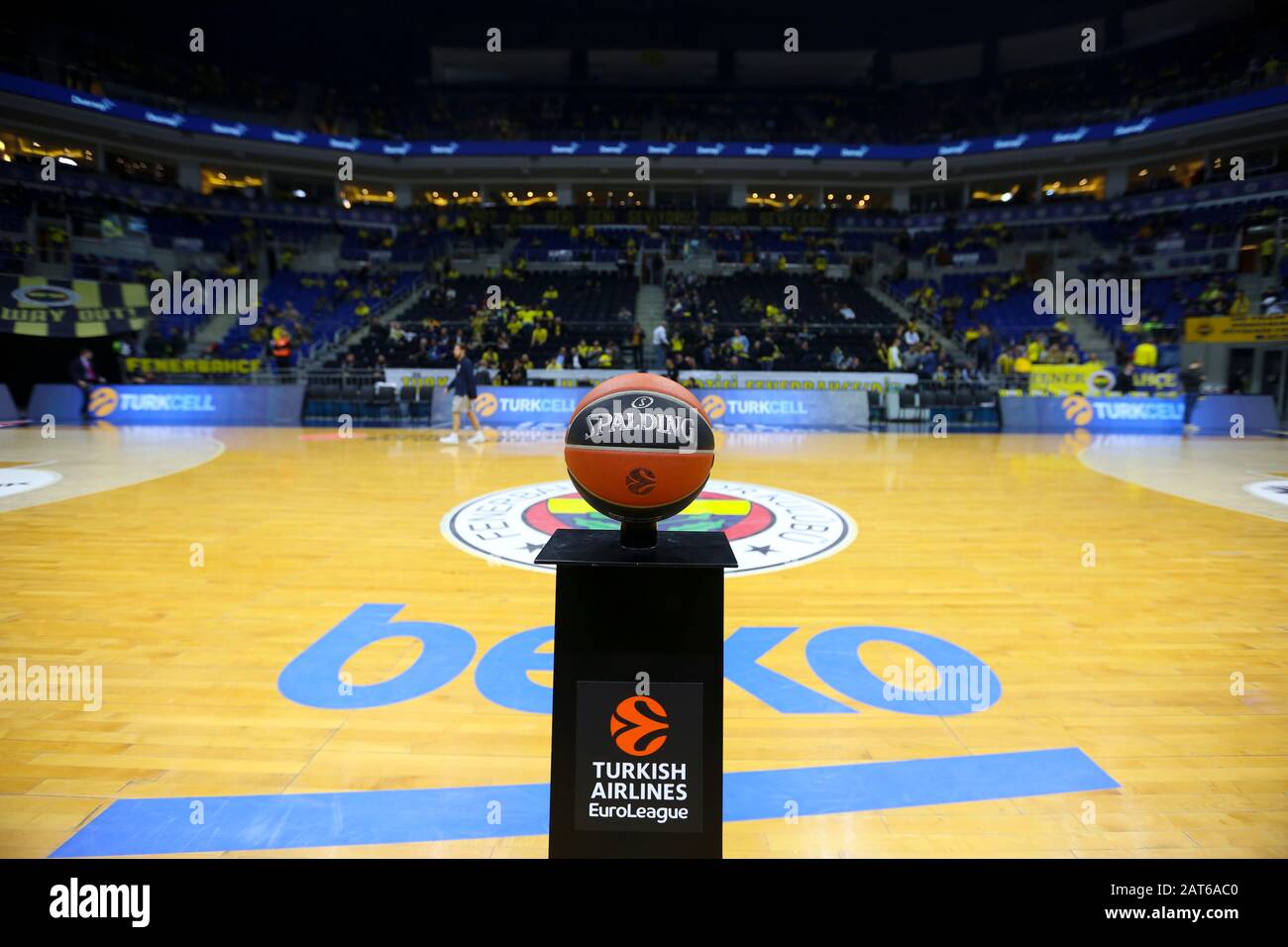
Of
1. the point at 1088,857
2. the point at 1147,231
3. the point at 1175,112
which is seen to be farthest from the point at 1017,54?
the point at 1088,857

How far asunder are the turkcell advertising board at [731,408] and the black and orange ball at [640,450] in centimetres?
1290

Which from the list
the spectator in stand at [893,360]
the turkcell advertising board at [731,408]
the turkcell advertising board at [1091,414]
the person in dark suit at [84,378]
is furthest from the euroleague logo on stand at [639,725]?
the spectator in stand at [893,360]

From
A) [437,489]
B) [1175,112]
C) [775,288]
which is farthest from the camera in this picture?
[775,288]

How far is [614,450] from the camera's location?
5.77 ft

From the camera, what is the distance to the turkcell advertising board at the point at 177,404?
14430 mm

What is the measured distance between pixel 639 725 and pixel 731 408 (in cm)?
1408

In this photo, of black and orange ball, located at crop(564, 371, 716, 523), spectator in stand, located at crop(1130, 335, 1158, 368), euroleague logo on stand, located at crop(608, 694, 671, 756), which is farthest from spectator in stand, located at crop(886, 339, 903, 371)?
euroleague logo on stand, located at crop(608, 694, 671, 756)

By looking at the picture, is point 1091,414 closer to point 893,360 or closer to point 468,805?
point 893,360

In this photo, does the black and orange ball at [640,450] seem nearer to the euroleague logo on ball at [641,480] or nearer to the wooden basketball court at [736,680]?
the euroleague logo on ball at [641,480]

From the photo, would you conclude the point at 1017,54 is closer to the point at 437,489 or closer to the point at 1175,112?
the point at 1175,112

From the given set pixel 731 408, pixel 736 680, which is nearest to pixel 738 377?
pixel 731 408

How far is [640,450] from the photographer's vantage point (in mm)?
1746

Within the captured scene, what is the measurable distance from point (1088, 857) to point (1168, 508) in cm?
654

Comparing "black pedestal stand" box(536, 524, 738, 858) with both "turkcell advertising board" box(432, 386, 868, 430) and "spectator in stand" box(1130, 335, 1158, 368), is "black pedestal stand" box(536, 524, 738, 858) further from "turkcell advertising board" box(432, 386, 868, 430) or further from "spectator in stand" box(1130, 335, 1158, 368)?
"spectator in stand" box(1130, 335, 1158, 368)
